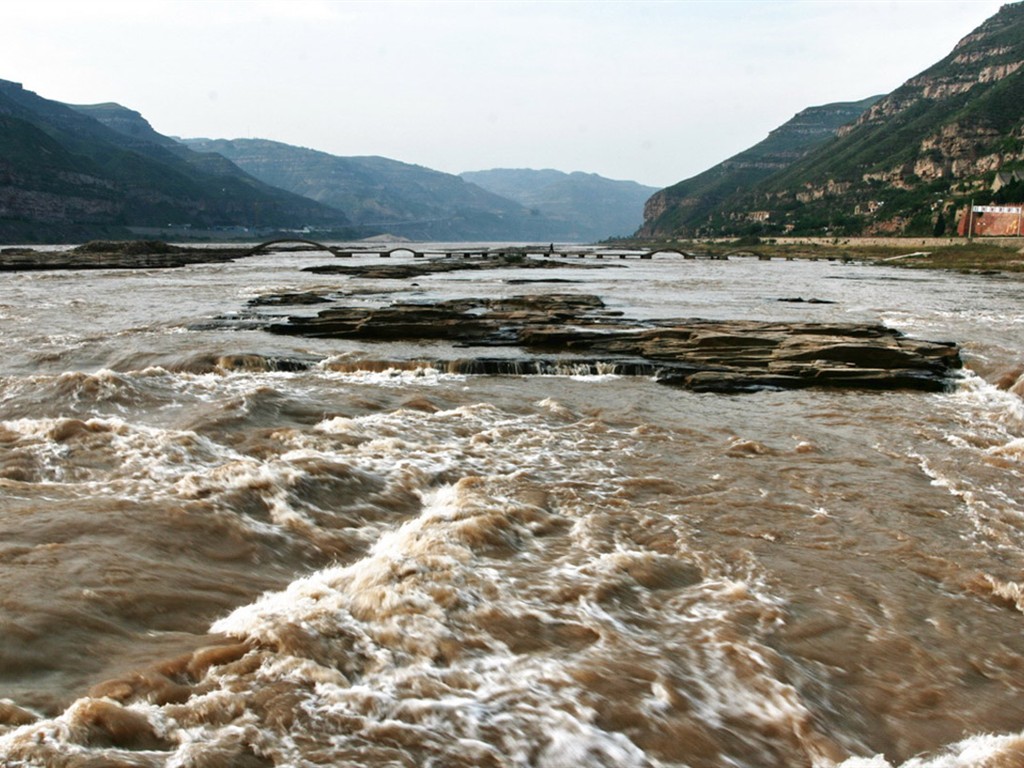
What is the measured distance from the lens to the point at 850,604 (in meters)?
6.69

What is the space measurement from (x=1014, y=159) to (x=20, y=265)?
443ft

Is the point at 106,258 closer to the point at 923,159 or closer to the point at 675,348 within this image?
the point at 675,348

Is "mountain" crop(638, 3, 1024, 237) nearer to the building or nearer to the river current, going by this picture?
the building

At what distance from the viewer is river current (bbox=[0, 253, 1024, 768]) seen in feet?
15.8

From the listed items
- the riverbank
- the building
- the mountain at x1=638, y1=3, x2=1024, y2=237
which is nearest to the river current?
the riverbank

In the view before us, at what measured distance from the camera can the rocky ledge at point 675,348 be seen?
17219mm

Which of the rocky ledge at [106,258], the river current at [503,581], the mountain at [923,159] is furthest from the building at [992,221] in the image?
the river current at [503,581]

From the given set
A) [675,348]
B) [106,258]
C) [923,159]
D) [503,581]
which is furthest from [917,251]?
[503,581]

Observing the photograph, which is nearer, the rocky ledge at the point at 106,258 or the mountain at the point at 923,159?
the rocky ledge at the point at 106,258

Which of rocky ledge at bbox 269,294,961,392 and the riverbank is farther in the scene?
the riverbank

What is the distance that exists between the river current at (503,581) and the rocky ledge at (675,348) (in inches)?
85.8

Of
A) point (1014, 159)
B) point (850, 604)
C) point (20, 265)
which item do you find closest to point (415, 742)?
point (850, 604)

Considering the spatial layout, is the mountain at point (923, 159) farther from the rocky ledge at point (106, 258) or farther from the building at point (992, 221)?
the rocky ledge at point (106, 258)

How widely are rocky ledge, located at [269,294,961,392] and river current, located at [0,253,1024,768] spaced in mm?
2180
